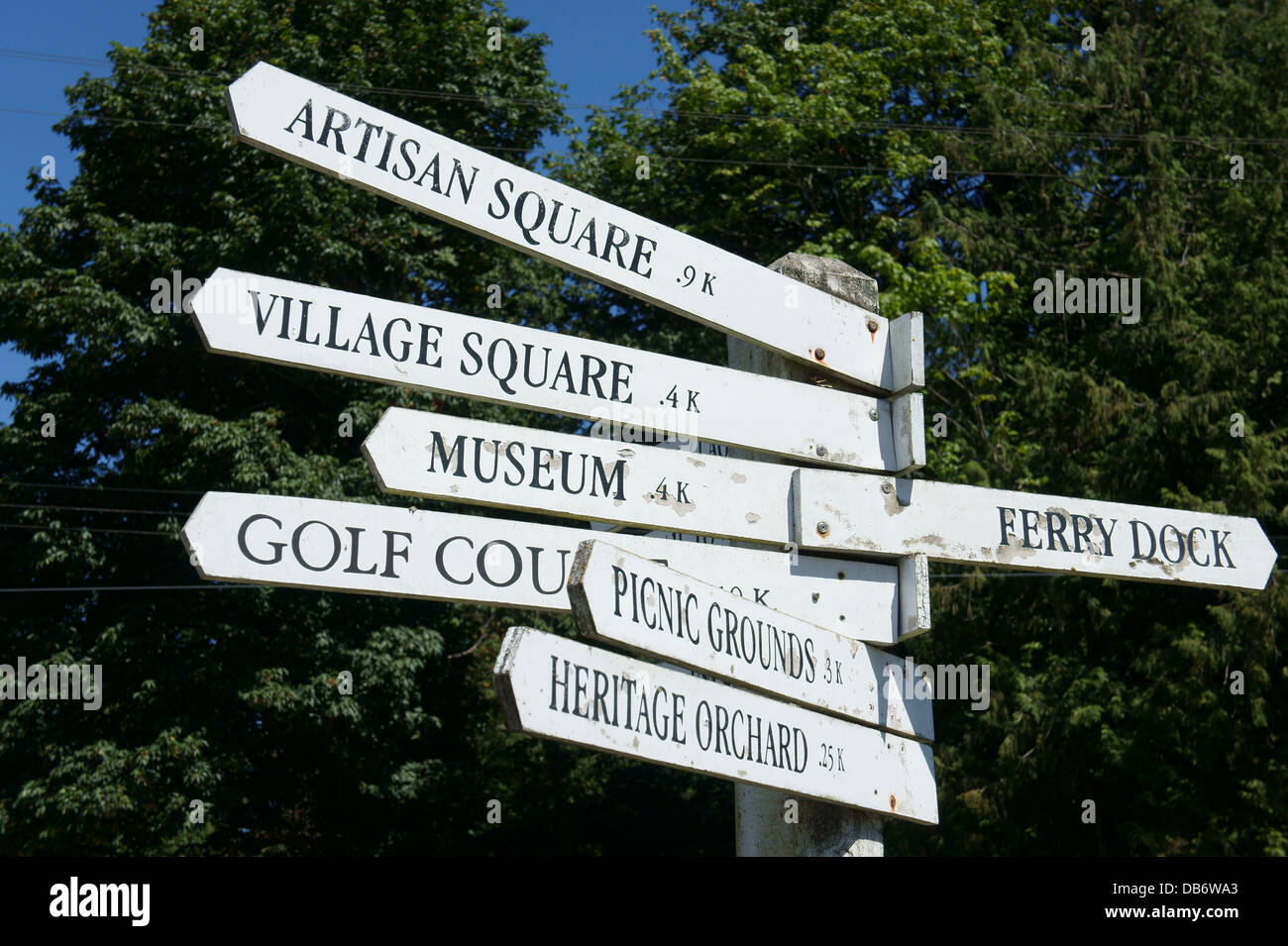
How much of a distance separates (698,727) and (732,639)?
0.21 m

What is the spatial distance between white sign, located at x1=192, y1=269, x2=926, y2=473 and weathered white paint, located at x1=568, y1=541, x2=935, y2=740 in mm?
501

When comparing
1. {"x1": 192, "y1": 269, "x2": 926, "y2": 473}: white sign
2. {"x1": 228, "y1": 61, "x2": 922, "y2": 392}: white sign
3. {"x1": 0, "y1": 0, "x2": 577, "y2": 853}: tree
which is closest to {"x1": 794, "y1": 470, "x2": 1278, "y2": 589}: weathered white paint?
{"x1": 192, "y1": 269, "x2": 926, "y2": 473}: white sign

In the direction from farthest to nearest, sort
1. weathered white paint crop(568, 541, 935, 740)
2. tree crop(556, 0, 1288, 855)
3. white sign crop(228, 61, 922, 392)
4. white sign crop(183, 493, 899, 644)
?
tree crop(556, 0, 1288, 855), white sign crop(228, 61, 922, 392), white sign crop(183, 493, 899, 644), weathered white paint crop(568, 541, 935, 740)

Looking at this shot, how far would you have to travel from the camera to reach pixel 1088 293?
1725 cm

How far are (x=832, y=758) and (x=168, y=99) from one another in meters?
15.9

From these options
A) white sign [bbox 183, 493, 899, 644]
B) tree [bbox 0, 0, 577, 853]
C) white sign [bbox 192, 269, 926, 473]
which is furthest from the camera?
tree [bbox 0, 0, 577, 853]

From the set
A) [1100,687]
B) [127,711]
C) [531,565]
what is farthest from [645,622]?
[127,711]

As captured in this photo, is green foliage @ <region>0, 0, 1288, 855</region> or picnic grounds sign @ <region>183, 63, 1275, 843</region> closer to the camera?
picnic grounds sign @ <region>183, 63, 1275, 843</region>

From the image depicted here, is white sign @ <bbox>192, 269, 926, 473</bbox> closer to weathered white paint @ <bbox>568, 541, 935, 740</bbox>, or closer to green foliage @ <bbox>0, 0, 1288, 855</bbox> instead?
weathered white paint @ <bbox>568, 541, 935, 740</bbox>

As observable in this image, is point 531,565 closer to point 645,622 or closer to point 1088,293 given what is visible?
point 645,622

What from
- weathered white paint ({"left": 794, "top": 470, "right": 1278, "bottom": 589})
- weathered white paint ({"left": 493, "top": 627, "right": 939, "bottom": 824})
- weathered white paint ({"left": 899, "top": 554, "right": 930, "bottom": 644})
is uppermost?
weathered white paint ({"left": 794, "top": 470, "right": 1278, "bottom": 589})

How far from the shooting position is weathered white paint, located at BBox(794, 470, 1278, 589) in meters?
3.26

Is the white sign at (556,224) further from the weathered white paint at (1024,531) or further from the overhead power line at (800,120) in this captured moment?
the overhead power line at (800,120)

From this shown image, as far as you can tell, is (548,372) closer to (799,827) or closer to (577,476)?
(577,476)
